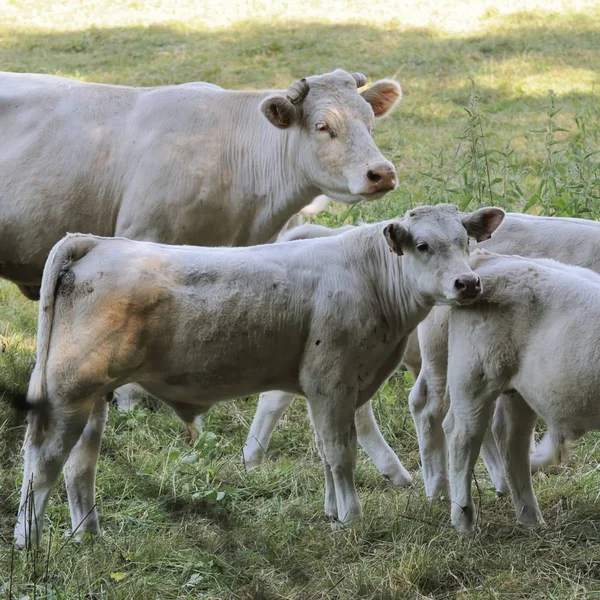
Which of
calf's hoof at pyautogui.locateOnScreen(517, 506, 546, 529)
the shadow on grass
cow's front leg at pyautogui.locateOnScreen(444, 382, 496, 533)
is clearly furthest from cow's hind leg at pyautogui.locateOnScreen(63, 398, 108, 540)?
the shadow on grass

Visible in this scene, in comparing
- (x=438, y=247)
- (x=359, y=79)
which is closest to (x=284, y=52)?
(x=359, y=79)

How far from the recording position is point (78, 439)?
17.2 feet

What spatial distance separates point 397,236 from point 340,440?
1069 mm

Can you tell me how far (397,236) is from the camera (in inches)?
216

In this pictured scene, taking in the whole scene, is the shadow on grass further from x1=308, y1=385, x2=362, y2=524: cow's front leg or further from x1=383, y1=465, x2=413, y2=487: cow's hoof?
x1=308, y1=385, x2=362, y2=524: cow's front leg

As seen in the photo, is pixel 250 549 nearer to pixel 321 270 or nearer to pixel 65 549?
pixel 65 549

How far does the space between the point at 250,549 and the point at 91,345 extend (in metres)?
1.30

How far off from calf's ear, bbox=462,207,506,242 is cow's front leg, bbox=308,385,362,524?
102 centimetres

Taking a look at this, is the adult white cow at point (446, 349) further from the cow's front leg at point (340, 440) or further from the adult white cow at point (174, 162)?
the adult white cow at point (174, 162)

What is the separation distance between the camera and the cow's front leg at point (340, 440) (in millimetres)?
5543

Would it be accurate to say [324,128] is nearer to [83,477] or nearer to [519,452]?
[519,452]

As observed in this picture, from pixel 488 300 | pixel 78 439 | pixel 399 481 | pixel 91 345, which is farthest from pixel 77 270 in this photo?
pixel 399 481

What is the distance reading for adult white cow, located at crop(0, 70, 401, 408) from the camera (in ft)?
22.3

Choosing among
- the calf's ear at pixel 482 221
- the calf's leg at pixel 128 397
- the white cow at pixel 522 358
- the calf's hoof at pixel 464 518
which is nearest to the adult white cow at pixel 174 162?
the calf's leg at pixel 128 397
